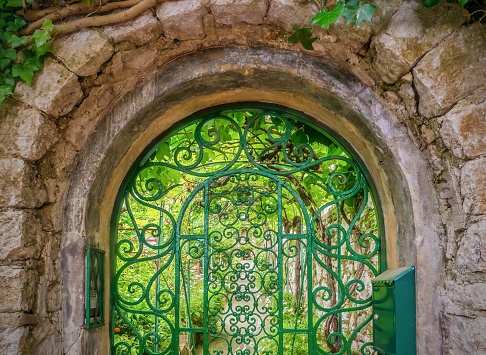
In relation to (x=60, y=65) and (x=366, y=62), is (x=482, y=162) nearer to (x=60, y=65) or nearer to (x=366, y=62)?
(x=366, y=62)

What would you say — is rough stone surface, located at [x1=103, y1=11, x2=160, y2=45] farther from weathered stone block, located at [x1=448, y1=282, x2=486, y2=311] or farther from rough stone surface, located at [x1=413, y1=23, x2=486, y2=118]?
weathered stone block, located at [x1=448, y1=282, x2=486, y2=311]

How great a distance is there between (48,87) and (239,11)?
41.0 inches

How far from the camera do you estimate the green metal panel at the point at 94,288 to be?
3072mm

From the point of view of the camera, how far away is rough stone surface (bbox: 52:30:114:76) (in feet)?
9.53

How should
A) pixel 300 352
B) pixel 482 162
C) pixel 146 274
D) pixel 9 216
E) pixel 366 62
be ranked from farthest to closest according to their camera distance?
pixel 146 274
pixel 300 352
pixel 366 62
pixel 9 216
pixel 482 162

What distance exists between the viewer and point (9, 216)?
2797 millimetres

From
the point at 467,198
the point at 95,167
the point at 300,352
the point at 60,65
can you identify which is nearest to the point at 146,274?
the point at 300,352

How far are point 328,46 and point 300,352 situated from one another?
12.8 ft

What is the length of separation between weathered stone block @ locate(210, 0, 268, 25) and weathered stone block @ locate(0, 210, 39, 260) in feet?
4.57

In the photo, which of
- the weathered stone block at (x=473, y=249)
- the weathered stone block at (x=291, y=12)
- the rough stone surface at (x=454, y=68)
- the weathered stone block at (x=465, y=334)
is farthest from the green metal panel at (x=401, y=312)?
the weathered stone block at (x=291, y=12)

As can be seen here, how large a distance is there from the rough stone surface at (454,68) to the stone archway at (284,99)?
1.19ft

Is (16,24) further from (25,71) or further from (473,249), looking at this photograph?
(473,249)

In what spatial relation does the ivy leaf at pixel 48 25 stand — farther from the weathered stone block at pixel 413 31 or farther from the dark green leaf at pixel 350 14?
the weathered stone block at pixel 413 31

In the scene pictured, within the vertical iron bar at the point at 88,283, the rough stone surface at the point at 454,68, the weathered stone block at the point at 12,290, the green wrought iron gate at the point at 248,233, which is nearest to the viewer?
the rough stone surface at the point at 454,68
